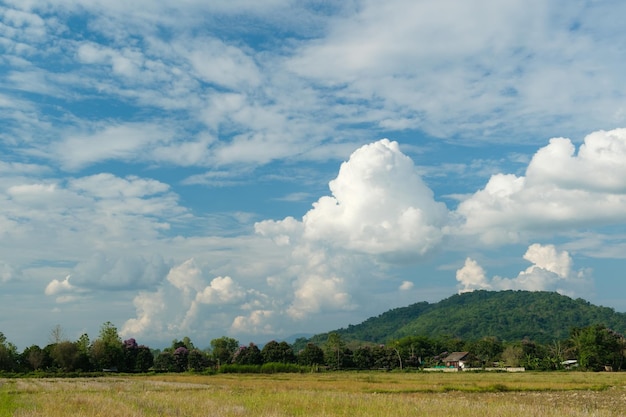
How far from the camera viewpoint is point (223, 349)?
132875mm

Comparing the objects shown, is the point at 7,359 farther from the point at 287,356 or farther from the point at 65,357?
the point at 287,356

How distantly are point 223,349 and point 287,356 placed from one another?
71.6 ft

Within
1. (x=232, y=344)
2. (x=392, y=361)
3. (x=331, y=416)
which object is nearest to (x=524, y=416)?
(x=331, y=416)

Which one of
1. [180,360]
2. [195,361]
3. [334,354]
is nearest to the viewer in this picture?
[195,361]

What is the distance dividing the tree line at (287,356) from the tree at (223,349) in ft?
0.78

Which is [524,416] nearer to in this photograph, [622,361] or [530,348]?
[622,361]

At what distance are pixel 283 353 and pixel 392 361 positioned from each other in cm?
2295

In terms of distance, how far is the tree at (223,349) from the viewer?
131 m

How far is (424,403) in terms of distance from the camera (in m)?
31.2

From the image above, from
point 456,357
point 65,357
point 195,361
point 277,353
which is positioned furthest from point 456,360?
point 65,357

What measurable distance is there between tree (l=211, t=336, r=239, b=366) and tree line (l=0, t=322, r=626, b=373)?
24cm

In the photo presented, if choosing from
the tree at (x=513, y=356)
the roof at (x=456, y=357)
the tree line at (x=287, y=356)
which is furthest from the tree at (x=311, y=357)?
the tree at (x=513, y=356)

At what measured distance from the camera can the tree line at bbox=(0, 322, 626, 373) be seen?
327ft

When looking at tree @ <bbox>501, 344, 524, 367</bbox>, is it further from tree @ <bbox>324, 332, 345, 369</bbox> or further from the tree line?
tree @ <bbox>324, 332, 345, 369</bbox>
